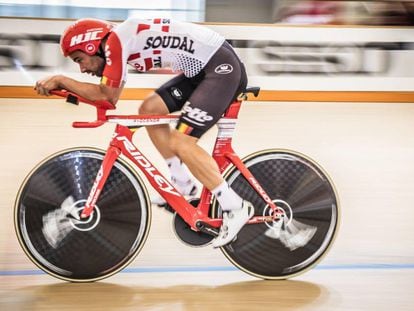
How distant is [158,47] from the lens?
2.79 metres

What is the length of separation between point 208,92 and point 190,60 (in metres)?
0.15

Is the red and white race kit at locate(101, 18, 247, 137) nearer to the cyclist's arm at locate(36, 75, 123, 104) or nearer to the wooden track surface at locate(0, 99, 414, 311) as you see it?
the cyclist's arm at locate(36, 75, 123, 104)

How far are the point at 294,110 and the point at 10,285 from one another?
4.01 meters

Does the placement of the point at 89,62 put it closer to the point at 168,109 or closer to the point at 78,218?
the point at 168,109

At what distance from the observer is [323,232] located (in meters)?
3.06

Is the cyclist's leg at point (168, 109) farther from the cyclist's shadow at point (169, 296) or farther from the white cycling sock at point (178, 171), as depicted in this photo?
the cyclist's shadow at point (169, 296)

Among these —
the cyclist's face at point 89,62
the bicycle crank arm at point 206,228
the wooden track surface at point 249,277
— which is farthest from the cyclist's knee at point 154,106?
the wooden track surface at point 249,277

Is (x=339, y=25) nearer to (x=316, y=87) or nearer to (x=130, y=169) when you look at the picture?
(x=316, y=87)

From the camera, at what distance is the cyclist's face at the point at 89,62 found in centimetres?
273

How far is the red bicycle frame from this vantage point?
9.20 feet

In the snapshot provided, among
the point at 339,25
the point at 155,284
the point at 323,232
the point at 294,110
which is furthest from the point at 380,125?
the point at 155,284

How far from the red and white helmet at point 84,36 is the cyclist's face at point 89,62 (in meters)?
0.03

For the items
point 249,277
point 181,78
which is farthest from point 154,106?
point 249,277

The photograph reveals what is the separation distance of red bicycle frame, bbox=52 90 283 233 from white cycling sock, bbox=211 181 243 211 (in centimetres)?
8
